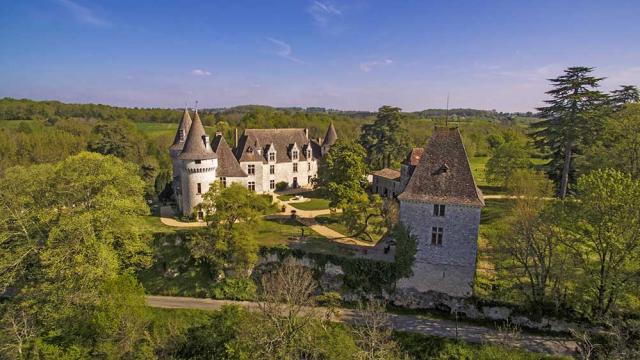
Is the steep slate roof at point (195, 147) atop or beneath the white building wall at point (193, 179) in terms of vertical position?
atop

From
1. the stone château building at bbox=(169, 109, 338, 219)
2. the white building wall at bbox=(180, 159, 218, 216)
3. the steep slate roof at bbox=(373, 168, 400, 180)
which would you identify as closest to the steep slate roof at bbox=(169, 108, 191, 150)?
the stone château building at bbox=(169, 109, 338, 219)

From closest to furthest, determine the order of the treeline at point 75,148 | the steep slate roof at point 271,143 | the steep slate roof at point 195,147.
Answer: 1. the steep slate roof at point 195,147
2. the steep slate roof at point 271,143
3. the treeline at point 75,148

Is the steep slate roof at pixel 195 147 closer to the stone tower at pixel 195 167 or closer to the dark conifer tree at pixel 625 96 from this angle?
the stone tower at pixel 195 167

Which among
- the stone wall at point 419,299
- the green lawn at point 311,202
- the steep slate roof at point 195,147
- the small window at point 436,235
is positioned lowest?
the stone wall at point 419,299

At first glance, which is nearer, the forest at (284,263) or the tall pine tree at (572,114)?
the forest at (284,263)

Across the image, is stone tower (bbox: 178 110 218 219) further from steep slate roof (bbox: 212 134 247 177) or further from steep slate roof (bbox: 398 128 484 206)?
steep slate roof (bbox: 398 128 484 206)

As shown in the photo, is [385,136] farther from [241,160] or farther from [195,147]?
[195,147]

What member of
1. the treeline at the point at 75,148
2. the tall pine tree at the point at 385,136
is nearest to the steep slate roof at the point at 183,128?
the treeline at the point at 75,148
